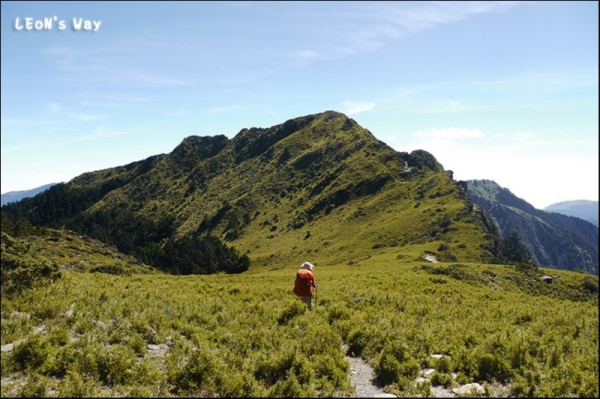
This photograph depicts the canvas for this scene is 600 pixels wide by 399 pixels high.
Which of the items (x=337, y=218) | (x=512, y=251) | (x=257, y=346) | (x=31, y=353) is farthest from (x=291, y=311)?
(x=337, y=218)

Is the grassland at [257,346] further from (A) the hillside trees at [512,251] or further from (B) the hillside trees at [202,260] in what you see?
(B) the hillside trees at [202,260]

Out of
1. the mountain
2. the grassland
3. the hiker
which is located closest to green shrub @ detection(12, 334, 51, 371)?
the grassland

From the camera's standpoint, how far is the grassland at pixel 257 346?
388 inches

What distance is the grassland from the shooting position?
9867mm

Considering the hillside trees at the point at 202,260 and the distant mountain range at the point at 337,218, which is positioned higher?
the distant mountain range at the point at 337,218

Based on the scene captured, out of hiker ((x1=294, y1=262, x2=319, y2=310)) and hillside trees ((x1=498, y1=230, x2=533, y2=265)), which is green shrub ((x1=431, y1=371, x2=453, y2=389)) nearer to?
hiker ((x1=294, y1=262, x2=319, y2=310))

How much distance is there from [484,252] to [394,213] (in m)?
42.4

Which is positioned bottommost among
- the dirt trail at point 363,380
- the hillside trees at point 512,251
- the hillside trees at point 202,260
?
the hillside trees at point 202,260

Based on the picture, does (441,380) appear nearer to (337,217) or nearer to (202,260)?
(202,260)

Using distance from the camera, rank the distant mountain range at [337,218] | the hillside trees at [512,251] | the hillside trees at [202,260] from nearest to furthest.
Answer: the hillside trees at [512,251] < the distant mountain range at [337,218] < the hillside trees at [202,260]

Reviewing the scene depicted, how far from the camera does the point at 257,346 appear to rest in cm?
1261

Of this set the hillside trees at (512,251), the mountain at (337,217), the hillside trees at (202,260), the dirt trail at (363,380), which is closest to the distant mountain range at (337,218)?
the mountain at (337,217)

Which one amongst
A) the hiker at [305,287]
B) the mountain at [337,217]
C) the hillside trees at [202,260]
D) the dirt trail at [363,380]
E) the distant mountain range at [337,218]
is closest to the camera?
the dirt trail at [363,380]

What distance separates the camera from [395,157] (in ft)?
546
